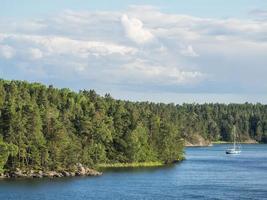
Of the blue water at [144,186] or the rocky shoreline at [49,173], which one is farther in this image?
the rocky shoreline at [49,173]

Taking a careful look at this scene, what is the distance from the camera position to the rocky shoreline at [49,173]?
154925 millimetres

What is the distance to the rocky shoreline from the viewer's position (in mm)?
154925

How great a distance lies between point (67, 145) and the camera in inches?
6521

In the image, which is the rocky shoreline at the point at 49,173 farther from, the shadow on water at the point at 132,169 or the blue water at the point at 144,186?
the shadow on water at the point at 132,169

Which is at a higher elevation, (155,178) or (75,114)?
(75,114)

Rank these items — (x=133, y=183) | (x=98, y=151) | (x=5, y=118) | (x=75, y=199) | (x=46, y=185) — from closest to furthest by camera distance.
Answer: (x=75, y=199), (x=46, y=185), (x=133, y=183), (x=5, y=118), (x=98, y=151)

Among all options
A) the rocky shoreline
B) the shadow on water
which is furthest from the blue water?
the rocky shoreline

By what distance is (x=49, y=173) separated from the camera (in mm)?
159125

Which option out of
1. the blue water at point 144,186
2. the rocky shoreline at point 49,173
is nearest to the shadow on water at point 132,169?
the blue water at point 144,186

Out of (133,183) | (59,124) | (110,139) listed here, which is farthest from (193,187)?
(110,139)

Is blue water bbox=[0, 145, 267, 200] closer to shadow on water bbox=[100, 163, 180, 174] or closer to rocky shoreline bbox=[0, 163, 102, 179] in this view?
shadow on water bbox=[100, 163, 180, 174]

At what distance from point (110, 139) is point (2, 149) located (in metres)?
50.8

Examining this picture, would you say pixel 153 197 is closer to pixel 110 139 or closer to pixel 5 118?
pixel 5 118

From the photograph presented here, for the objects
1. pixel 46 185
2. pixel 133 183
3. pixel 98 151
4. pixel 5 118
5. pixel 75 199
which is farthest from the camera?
pixel 98 151
